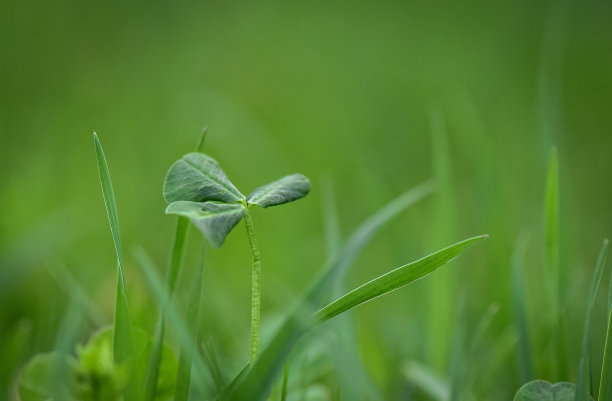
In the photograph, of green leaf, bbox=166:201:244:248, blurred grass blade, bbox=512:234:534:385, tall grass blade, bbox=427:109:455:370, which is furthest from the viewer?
tall grass blade, bbox=427:109:455:370

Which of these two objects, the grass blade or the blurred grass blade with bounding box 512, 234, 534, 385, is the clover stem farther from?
the blurred grass blade with bounding box 512, 234, 534, 385

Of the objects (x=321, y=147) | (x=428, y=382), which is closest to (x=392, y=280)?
(x=428, y=382)

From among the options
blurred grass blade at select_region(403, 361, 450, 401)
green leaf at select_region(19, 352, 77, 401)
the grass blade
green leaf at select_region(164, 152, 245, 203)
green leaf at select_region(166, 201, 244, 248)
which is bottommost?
blurred grass blade at select_region(403, 361, 450, 401)

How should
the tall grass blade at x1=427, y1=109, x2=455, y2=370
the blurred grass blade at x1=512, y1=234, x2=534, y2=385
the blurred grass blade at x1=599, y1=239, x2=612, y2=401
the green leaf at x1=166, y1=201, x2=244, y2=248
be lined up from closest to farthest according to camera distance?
the green leaf at x1=166, y1=201, x2=244, y2=248, the blurred grass blade at x1=599, y1=239, x2=612, y2=401, the blurred grass blade at x1=512, y1=234, x2=534, y2=385, the tall grass blade at x1=427, y1=109, x2=455, y2=370

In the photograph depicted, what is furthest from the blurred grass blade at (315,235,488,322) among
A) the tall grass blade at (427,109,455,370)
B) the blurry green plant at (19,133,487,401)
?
the tall grass blade at (427,109,455,370)

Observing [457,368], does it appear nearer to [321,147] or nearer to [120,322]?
[120,322]

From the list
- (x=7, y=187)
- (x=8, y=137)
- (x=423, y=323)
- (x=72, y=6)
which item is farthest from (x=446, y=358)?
(x=72, y=6)

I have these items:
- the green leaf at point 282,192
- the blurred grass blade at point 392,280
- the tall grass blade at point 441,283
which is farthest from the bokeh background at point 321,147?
the green leaf at point 282,192

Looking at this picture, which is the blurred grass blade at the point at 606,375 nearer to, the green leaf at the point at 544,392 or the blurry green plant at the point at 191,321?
the green leaf at the point at 544,392

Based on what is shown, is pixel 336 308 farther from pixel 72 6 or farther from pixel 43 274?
pixel 72 6
